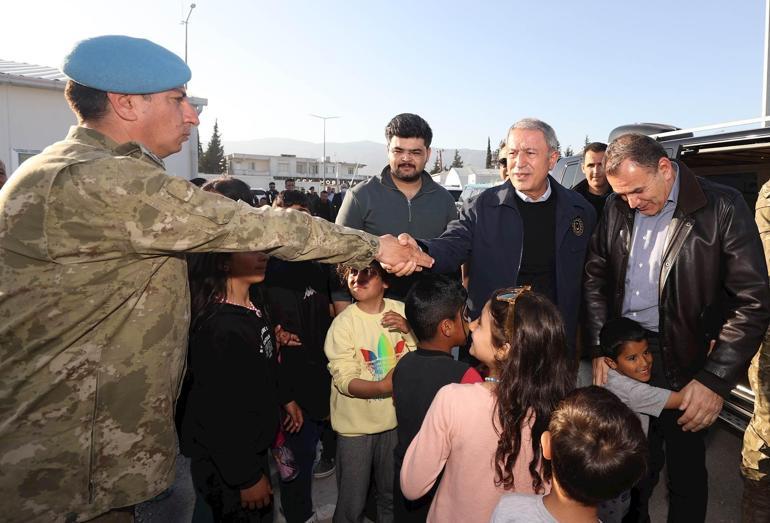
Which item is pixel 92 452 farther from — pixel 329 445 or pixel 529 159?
pixel 529 159

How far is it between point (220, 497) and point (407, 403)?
955 mm

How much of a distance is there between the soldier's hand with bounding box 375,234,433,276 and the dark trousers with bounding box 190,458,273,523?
122 centimetres

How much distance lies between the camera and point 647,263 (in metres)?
2.76

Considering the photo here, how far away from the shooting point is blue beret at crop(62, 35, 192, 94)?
1785mm

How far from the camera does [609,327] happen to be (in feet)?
9.13

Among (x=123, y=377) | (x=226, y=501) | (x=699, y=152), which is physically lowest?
(x=226, y=501)

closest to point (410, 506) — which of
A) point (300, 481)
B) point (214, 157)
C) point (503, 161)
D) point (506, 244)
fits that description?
point (300, 481)

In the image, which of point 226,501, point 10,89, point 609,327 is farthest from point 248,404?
point 10,89

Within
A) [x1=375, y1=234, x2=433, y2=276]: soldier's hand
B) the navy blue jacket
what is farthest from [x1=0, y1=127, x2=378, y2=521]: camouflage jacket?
the navy blue jacket

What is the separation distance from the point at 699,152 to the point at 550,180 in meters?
1.81

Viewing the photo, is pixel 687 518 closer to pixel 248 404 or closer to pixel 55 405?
pixel 248 404

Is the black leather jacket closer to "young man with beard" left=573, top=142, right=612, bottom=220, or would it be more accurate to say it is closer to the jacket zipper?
"young man with beard" left=573, top=142, right=612, bottom=220

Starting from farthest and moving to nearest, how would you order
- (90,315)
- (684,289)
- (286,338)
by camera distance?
(286,338), (684,289), (90,315)

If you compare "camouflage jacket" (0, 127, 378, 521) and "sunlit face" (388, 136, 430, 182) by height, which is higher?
"sunlit face" (388, 136, 430, 182)
